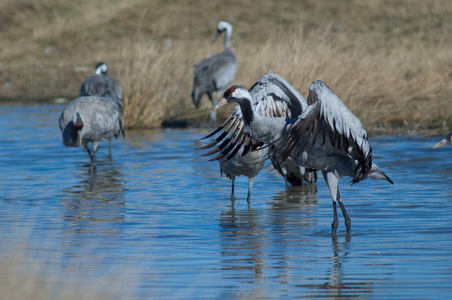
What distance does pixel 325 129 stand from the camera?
636cm

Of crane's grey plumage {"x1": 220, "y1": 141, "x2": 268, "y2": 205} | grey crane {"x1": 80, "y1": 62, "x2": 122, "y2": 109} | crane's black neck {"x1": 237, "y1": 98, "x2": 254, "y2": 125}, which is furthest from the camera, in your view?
grey crane {"x1": 80, "y1": 62, "x2": 122, "y2": 109}

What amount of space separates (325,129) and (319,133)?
0.49 feet

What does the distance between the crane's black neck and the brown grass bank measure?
7.24 meters

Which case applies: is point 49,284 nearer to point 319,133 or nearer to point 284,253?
point 284,253

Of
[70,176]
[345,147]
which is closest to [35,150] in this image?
[70,176]

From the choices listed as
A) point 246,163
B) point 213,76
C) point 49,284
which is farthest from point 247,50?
point 49,284

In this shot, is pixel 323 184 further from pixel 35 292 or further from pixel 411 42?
pixel 411 42

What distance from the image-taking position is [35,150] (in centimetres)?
1290

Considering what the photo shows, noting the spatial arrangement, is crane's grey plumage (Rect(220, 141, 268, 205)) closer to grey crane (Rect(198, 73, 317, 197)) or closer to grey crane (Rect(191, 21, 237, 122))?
grey crane (Rect(198, 73, 317, 197))

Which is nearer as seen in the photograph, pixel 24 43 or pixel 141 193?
pixel 141 193

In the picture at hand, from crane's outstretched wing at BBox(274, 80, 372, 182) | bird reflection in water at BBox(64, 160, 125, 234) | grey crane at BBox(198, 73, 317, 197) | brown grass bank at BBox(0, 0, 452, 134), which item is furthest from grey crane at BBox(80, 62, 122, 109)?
crane's outstretched wing at BBox(274, 80, 372, 182)

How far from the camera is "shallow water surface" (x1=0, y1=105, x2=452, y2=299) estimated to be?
5266mm

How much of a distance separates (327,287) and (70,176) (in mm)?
6077

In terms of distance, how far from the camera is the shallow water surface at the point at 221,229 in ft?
17.3
